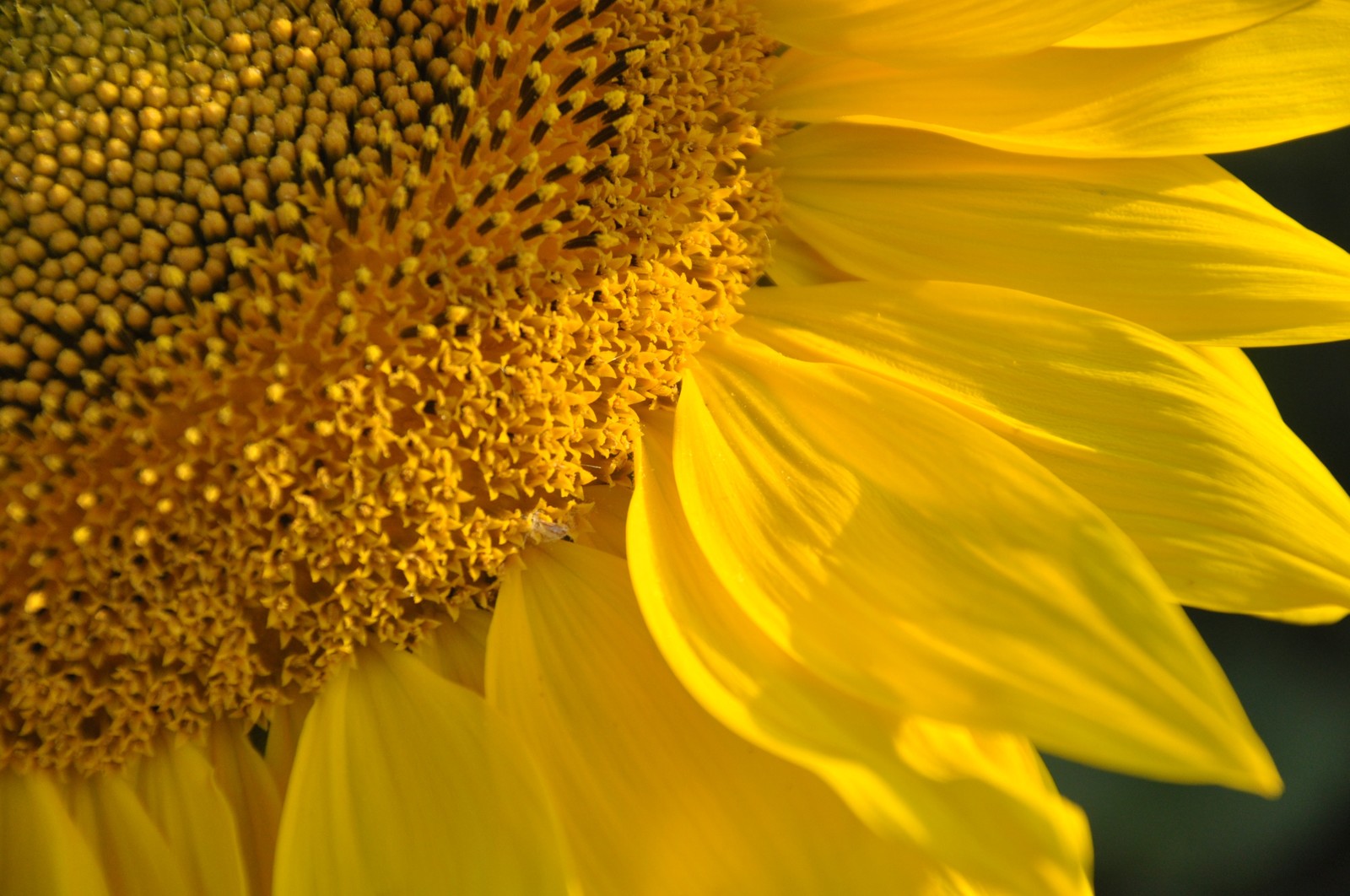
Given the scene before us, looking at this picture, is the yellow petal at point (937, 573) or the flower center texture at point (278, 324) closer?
the yellow petal at point (937, 573)

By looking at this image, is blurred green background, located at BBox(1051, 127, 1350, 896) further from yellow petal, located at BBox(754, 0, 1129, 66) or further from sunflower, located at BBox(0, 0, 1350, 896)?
yellow petal, located at BBox(754, 0, 1129, 66)

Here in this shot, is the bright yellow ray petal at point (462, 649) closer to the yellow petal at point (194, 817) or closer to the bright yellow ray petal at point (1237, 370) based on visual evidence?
the yellow petal at point (194, 817)

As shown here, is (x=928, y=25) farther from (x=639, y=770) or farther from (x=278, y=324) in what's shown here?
(x=639, y=770)

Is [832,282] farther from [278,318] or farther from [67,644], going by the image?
[67,644]

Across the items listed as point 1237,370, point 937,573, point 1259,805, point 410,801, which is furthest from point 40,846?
point 1259,805

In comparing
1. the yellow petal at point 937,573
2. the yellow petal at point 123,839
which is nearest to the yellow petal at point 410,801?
the yellow petal at point 123,839

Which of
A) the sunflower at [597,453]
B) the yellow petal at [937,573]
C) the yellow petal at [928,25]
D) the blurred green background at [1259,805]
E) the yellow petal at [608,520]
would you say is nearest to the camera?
the yellow petal at [937,573]

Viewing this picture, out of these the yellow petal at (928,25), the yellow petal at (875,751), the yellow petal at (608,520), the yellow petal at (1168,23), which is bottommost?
the yellow petal at (875,751)
